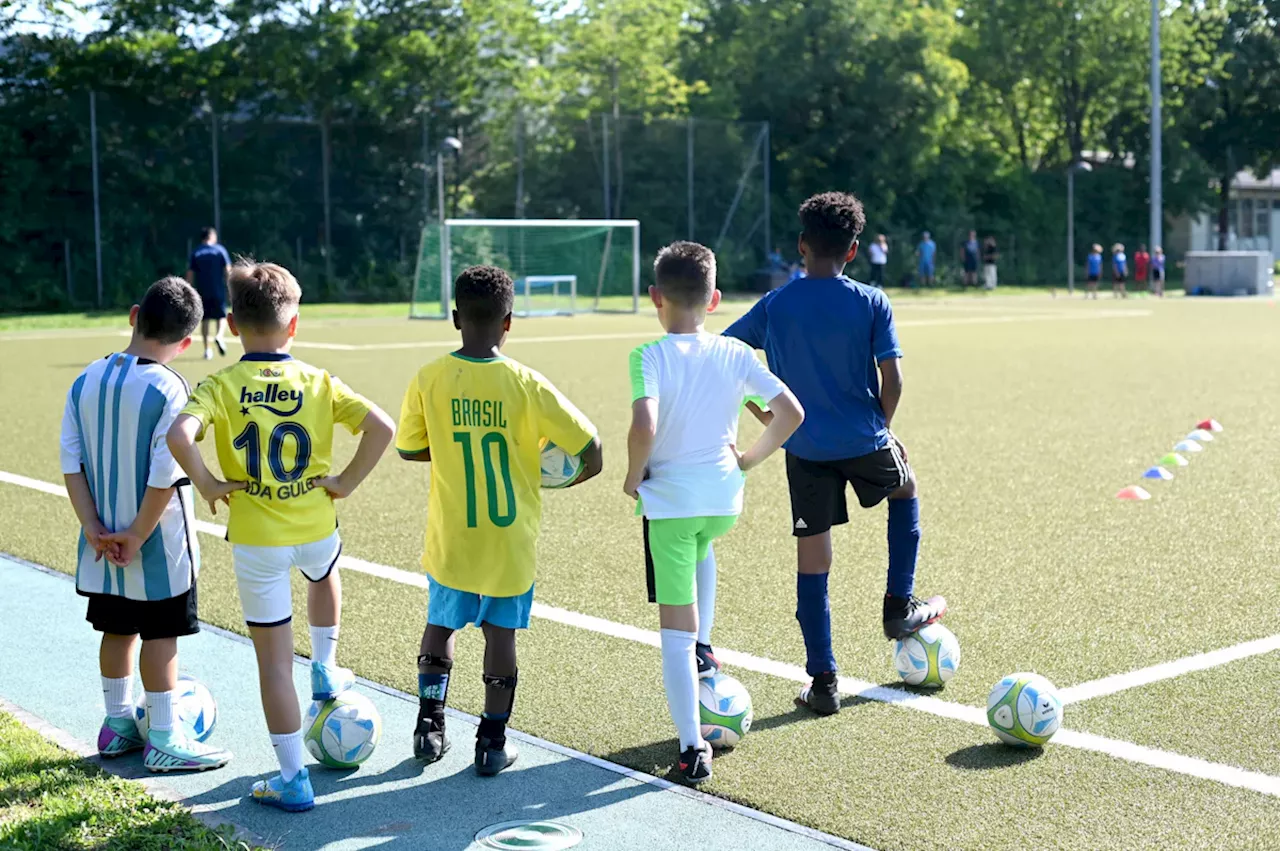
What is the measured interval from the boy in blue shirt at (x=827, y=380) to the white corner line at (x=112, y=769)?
1937 mm

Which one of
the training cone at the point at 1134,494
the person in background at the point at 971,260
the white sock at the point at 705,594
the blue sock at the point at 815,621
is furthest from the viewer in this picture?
the person in background at the point at 971,260

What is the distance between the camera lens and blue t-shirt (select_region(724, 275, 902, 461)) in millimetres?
5180

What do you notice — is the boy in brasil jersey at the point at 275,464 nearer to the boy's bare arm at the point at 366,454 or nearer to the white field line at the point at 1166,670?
the boy's bare arm at the point at 366,454

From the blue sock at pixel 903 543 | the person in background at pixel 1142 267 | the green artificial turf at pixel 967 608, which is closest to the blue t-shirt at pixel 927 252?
the person in background at pixel 1142 267

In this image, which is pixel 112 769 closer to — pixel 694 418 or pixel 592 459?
pixel 592 459

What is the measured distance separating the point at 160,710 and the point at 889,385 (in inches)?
103

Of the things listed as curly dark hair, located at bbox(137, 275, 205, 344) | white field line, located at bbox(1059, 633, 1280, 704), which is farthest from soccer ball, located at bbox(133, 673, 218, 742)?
white field line, located at bbox(1059, 633, 1280, 704)

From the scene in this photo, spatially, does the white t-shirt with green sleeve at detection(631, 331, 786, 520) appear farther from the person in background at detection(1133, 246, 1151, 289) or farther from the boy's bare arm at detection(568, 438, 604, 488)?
the person in background at detection(1133, 246, 1151, 289)

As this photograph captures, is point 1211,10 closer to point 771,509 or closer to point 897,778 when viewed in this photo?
point 771,509

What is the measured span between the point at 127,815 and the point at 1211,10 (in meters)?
65.1

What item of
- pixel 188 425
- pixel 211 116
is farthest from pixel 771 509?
pixel 211 116

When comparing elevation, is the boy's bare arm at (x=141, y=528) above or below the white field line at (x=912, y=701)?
above

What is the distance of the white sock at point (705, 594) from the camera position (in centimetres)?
489

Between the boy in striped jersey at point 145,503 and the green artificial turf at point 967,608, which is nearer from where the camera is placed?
the green artificial turf at point 967,608
